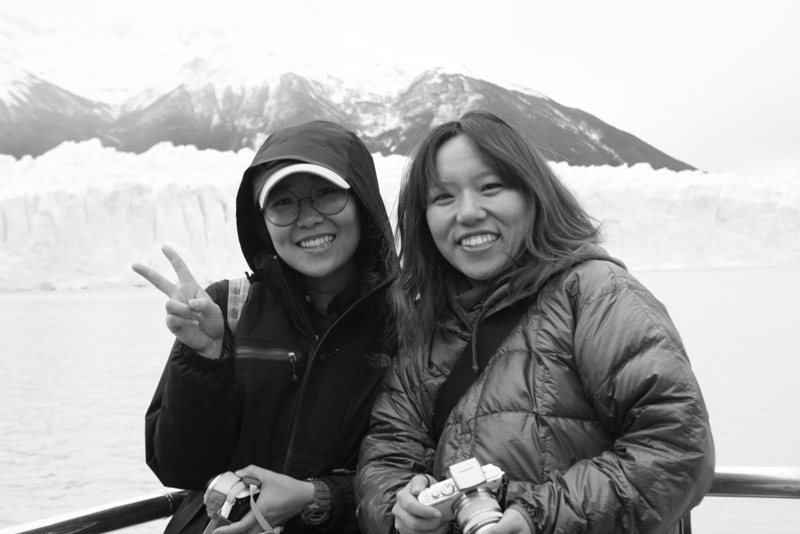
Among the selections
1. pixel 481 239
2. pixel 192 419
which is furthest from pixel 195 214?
pixel 481 239

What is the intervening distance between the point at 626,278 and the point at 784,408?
5969mm

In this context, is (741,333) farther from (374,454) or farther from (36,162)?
(36,162)

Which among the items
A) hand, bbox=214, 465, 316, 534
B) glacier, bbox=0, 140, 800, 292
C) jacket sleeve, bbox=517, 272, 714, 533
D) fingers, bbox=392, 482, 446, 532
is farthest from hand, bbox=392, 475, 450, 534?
glacier, bbox=0, 140, 800, 292

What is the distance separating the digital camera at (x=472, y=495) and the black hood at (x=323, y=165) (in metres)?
0.53

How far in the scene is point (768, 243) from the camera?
18.6 meters

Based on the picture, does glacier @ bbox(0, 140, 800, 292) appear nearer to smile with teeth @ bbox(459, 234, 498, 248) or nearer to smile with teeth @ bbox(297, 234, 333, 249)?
smile with teeth @ bbox(297, 234, 333, 249)

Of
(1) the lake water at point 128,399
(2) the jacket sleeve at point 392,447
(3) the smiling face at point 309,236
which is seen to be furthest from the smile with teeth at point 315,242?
(1) the lake water at point 128,399

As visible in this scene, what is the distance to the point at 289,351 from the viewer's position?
4.12ft

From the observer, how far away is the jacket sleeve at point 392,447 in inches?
42.4

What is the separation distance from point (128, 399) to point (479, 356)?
676 centimetres

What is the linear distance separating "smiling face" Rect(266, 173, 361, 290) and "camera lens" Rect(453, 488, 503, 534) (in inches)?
21.2

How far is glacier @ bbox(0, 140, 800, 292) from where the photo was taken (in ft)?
53.6

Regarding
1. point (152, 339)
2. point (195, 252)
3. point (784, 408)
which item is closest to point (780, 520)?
point (784, 408)

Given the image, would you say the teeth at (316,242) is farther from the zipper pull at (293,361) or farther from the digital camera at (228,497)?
the digital camera at (228,497)
